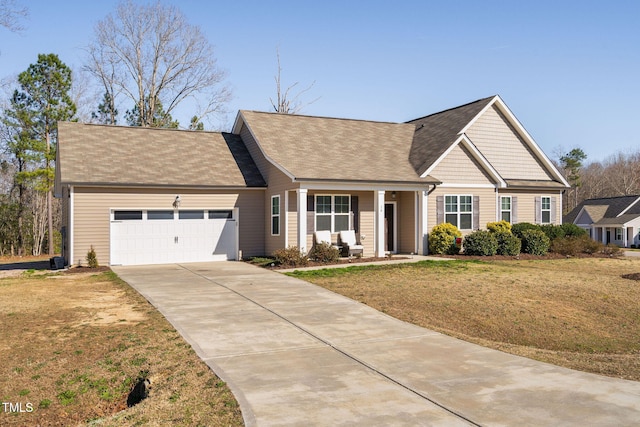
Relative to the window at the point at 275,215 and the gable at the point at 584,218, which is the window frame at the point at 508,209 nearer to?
the window at the point at 275,215

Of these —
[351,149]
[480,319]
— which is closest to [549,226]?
[351,149]

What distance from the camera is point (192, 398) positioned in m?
6.30

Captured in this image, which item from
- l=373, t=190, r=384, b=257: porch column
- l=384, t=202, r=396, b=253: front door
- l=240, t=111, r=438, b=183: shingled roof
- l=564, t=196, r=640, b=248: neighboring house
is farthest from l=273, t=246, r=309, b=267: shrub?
l=564, t=196, r=640, b=248: neighboring house

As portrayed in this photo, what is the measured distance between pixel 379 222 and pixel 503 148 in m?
9.08

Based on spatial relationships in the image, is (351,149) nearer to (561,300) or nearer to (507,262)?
(507,262)

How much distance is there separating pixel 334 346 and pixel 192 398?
2852 mm

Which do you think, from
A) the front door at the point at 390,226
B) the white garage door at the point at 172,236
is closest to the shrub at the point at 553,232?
the front door at the point at 390,226

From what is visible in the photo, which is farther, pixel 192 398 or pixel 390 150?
pixel 390 150

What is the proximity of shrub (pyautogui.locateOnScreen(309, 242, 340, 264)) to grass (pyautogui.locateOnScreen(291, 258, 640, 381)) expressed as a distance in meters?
1.92

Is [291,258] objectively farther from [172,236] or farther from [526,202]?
[526,202]

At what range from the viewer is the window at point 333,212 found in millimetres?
22047

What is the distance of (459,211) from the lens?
2414cm

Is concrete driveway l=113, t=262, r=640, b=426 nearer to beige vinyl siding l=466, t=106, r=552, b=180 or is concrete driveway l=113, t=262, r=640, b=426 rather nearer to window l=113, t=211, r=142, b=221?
window l=113, t=211, r=142, b=221

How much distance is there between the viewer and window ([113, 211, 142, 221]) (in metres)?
20.6
